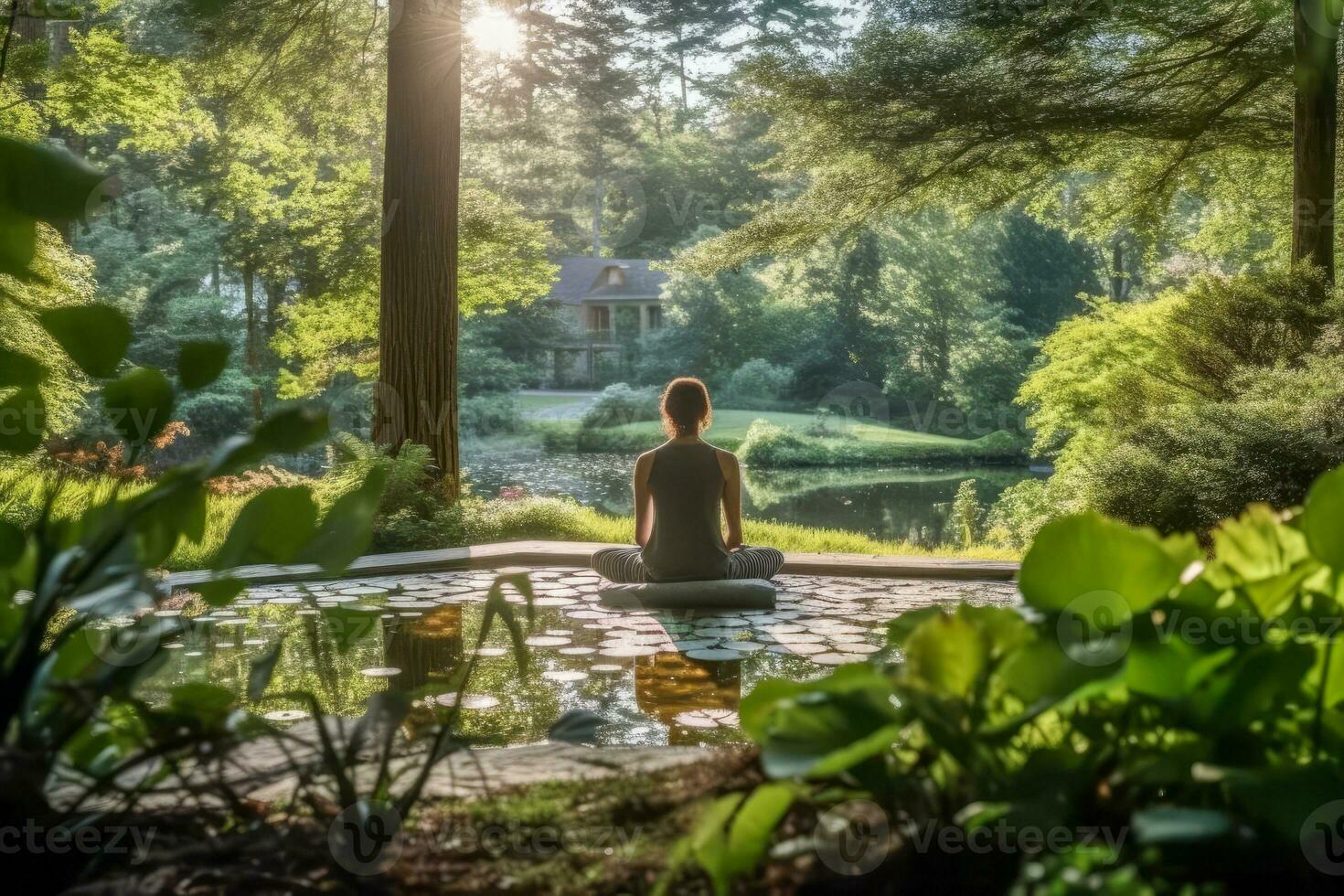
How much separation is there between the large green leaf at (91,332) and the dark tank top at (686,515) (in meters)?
4.15

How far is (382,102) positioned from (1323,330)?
8768 mm

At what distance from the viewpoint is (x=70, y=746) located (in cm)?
103

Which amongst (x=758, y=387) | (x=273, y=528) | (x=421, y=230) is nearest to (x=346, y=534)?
(x=273, y=528)

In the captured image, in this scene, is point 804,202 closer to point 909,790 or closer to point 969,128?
point 969,128

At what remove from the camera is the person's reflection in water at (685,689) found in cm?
320

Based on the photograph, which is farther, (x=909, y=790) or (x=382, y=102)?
(x=382, y=102)

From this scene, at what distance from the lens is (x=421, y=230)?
8.65 m

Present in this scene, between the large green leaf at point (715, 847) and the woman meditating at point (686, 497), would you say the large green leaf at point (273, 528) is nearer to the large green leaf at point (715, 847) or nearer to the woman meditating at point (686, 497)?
the large green leaf at point (715, 847)

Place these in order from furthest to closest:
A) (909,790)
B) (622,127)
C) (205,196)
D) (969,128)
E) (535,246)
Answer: (622,127)
(205,196)
(535,246)
(969,128)
(909,790)

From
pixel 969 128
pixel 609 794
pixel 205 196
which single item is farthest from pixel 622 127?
pixel 609 794

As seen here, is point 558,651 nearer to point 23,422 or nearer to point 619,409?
point 23,422

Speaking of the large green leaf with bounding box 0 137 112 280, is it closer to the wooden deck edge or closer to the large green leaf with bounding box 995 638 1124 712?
the large green leaf with bounding box 995 638 1124 712

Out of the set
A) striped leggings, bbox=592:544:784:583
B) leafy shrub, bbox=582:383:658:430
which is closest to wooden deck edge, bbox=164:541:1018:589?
striped leggings, bbox=592:544:784:583

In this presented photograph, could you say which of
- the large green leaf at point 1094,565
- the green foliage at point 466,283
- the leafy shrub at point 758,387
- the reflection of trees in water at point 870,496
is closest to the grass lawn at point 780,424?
the leafy shrub at point 758,387
